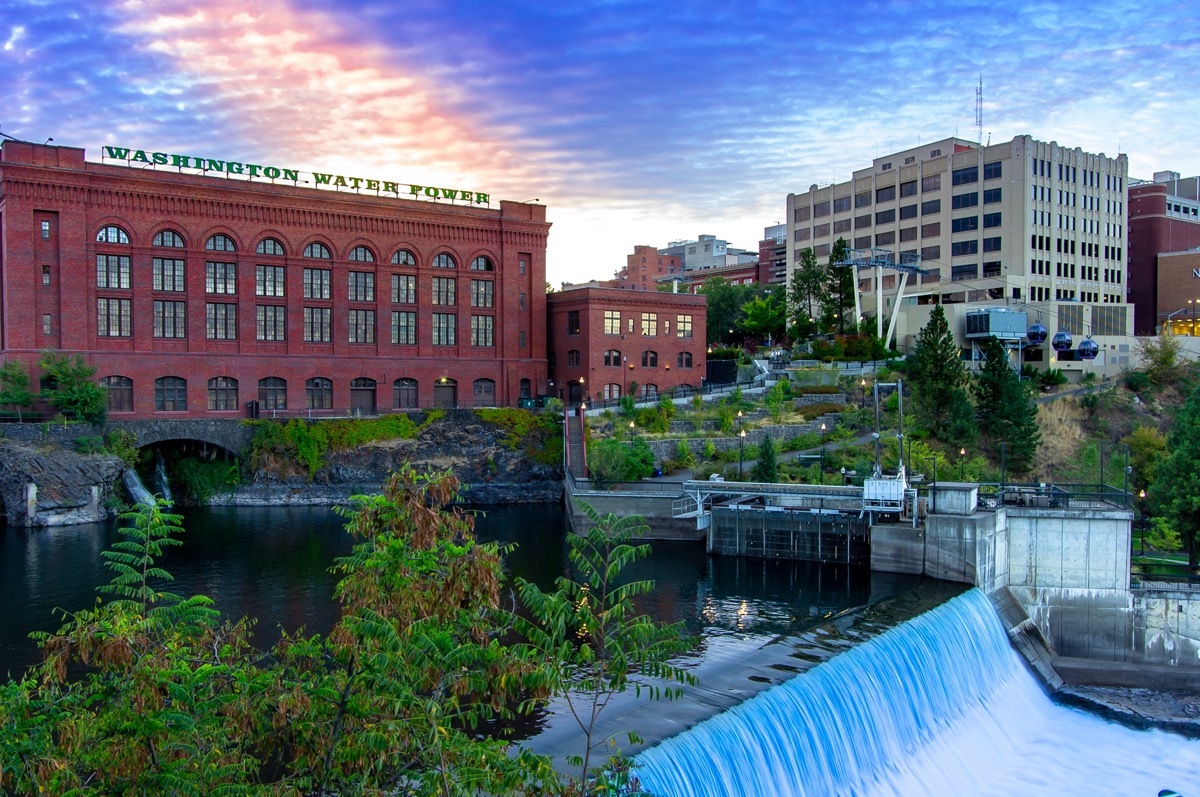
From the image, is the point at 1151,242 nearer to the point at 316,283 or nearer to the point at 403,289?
the point at 403,289

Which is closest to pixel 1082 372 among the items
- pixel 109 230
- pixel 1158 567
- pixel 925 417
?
pixel 925 417

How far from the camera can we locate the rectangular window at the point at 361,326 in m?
71.6

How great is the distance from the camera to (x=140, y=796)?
10.1 metres

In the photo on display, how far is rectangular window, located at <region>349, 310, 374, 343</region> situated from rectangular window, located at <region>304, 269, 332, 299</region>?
2.54 metres

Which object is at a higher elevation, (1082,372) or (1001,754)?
(1082,372)

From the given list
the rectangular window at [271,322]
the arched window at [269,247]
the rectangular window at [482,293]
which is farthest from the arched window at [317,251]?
the rectangular window at [482,293]

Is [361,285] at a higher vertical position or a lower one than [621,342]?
higher

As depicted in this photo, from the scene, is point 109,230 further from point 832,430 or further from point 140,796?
point 140,796

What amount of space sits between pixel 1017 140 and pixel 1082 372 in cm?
2463

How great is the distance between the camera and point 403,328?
73.7 metres

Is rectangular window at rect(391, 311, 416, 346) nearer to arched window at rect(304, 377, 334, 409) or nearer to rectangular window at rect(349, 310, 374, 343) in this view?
rectangular window at rect(349, 310, 374, 343)

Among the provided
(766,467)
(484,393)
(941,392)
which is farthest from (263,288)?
(941,392)

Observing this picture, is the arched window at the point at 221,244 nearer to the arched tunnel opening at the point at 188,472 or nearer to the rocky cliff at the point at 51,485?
the arched tunnel opening at the point at 188,472

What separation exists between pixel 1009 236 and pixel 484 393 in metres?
57.0
